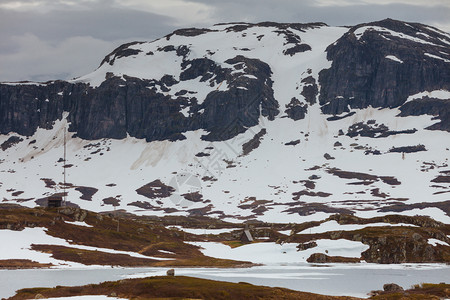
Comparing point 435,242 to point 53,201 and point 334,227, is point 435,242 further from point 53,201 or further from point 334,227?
point 53,201

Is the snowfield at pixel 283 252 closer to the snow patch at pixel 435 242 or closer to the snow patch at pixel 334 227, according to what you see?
the snow patch at pixel 334 227

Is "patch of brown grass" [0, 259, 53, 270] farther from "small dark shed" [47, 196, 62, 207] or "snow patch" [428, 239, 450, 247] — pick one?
"snow patch" [428, 239, 450, 247]

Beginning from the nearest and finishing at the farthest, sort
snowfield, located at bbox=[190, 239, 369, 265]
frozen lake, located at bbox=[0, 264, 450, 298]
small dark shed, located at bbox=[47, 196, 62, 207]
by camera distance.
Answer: frozen lake, located at bbox=[0, 264, 450, 298], snowfield, located at bbox=[190, 239, 369, 265], small dark shed, located at bbox=[47, 196, 62, 207]

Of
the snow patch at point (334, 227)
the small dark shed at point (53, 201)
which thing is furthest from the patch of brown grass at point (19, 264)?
the snow patch at point (334, 227)

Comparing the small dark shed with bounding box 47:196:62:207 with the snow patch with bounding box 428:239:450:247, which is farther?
the small dark shed with bounding box 47:196:62:207

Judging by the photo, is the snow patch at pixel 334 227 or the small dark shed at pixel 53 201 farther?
the small dark shed at pixel 53 201

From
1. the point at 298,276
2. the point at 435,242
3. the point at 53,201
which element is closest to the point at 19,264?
the point at 298,276

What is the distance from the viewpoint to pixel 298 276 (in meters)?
106

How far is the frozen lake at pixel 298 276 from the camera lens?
88312 mm

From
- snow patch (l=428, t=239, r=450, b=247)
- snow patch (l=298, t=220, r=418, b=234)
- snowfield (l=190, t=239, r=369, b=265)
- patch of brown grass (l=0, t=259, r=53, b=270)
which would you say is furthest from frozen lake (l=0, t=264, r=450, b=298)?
snow patch (l=298, t=220, r=418, b=234)

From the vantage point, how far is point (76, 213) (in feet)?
548

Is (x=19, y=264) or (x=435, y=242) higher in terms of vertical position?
(x=435, y=242)

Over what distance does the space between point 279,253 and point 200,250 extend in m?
26.3

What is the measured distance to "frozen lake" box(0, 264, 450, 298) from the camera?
8831cm
